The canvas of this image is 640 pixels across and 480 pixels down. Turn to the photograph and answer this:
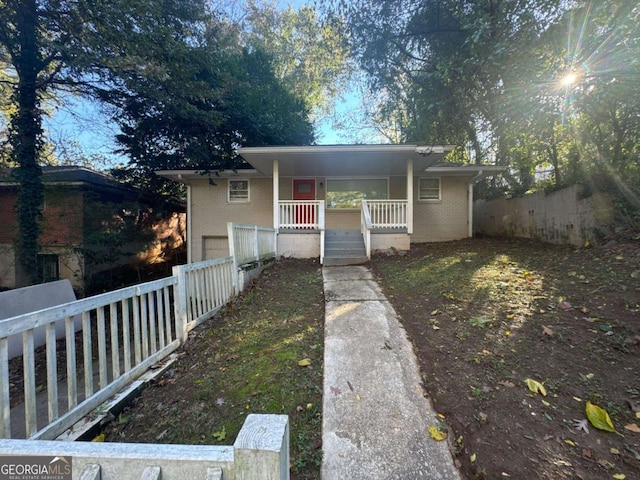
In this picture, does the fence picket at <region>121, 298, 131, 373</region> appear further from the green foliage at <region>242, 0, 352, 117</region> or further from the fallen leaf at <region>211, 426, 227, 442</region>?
the green foliage at <region>242, 0, 352, 117</region>

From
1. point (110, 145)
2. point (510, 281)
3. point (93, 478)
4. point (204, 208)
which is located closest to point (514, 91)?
point (510, 281)

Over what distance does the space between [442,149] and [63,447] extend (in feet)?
28.0

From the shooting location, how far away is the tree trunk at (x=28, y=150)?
7.14 m

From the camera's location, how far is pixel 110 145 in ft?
37.3

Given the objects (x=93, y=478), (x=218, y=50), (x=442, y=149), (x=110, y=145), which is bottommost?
(x=93, y=478)

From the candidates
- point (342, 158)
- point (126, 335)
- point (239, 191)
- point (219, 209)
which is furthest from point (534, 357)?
point (219, 209)

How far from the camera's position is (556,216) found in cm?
762

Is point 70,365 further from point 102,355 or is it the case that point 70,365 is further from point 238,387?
point 238,387

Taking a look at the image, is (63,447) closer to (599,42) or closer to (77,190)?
(599,42)

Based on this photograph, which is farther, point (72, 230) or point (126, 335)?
point (72, 230)

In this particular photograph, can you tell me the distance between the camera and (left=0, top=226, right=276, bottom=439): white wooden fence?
1.87 meters

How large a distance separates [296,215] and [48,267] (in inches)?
298

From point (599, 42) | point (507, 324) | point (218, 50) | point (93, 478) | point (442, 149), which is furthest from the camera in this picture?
point (218, 50)

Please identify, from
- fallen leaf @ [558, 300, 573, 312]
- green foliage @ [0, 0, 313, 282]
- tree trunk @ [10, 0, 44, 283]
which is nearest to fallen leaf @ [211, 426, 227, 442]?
fallen leaf @ [558, 300, 573, 312]
